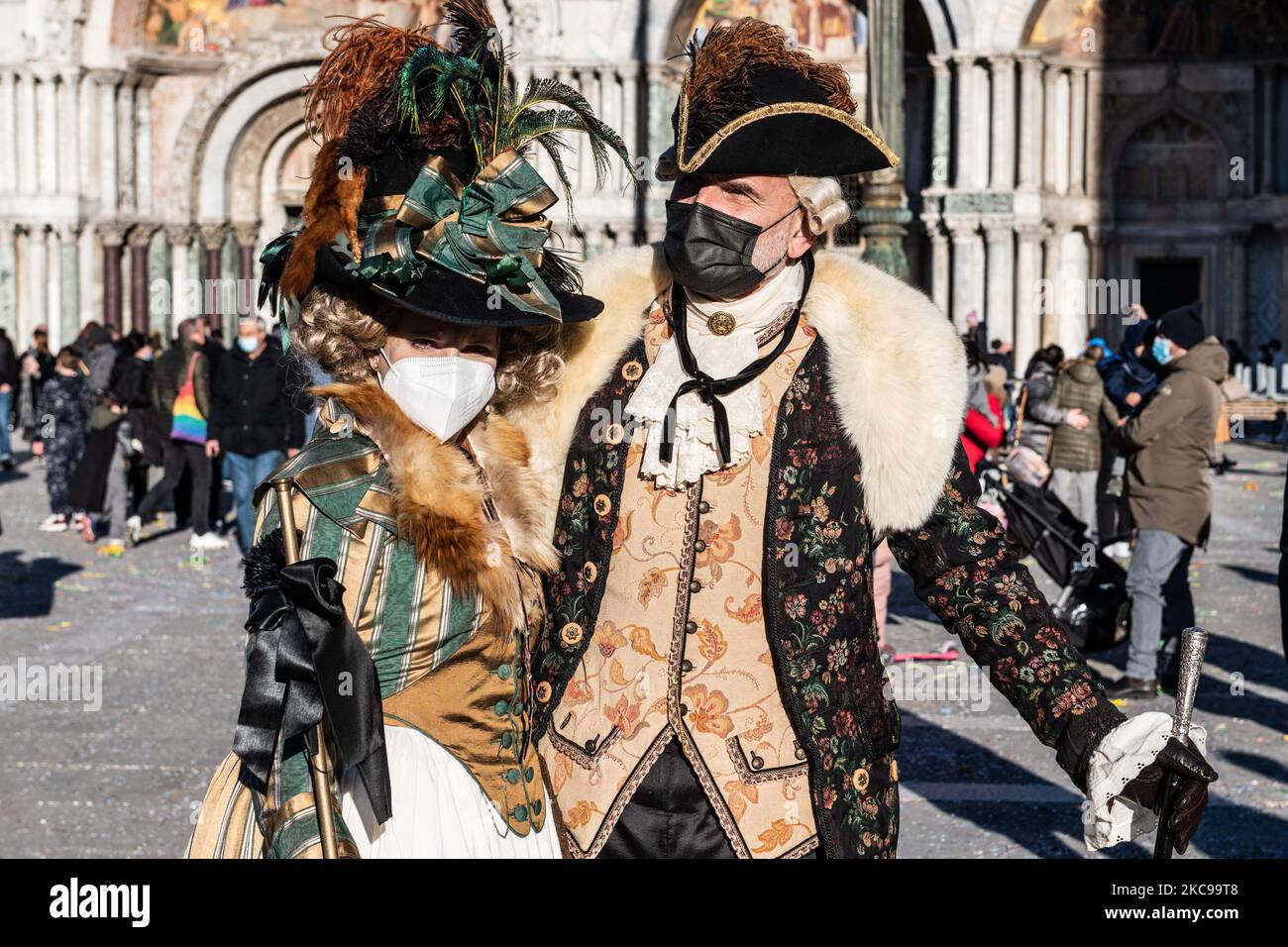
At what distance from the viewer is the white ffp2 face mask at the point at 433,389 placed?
263 cm

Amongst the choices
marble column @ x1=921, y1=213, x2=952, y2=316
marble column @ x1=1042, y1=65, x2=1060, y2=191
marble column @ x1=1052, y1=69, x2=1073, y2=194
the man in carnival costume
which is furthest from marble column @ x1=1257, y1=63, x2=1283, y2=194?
the man in carnival costume

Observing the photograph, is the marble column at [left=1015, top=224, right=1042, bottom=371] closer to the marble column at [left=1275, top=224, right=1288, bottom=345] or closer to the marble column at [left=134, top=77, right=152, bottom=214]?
the marble column at [left=1275, top=224, right=1288, bottom=345]

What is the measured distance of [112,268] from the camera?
2548 centimetres

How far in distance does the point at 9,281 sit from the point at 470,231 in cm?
2430

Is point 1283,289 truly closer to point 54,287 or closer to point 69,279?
point 69,279

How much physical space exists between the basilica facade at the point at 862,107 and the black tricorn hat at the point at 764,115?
58.8 feet

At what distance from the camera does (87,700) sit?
25.2ft

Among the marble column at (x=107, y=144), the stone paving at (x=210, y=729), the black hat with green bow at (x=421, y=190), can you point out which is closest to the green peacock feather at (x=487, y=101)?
the black hat with green bow at (x=421, y=190)

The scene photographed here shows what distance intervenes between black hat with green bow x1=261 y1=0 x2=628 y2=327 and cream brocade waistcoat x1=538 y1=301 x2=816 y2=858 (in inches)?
18.1

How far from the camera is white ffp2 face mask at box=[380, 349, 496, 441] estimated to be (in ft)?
8.63

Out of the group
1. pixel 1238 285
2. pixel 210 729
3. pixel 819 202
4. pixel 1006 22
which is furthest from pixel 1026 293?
pixel 819 202

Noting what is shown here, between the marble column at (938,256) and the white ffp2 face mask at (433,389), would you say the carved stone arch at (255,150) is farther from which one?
the white ffp2 face mask at (433,389)
